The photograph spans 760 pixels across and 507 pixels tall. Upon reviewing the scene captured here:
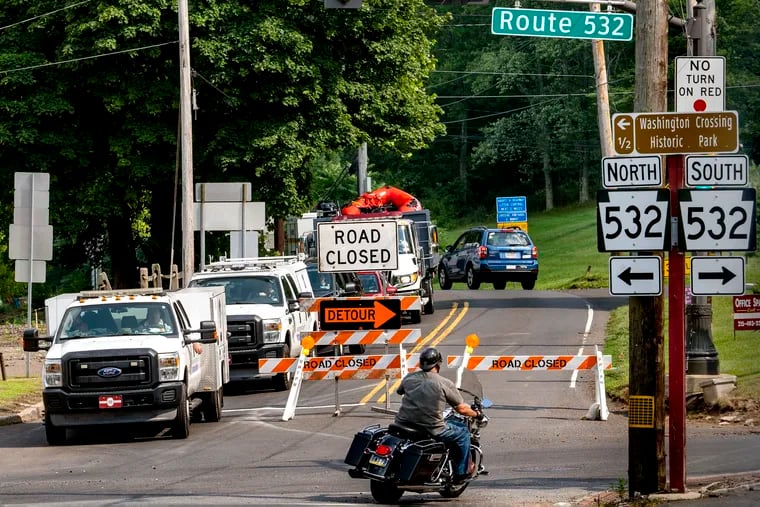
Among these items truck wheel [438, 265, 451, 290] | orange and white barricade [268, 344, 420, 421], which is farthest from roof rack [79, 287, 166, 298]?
truck wheel [438, 265, 451, 290]

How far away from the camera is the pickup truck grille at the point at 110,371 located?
18375 mm

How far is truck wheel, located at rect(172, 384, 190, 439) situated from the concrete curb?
12.7 feet

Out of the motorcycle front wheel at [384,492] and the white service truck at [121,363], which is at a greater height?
the white service truck at [121,363]

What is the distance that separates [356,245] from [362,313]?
1526 millimetres

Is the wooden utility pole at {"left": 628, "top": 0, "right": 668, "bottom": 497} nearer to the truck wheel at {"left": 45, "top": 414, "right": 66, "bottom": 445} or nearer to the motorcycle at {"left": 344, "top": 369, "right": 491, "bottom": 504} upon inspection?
the motorcycle at {"left": 344, "top": 369, "right": 491, "bottom": 504}

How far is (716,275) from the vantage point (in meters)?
12.2

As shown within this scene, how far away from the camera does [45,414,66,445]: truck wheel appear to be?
60.9ft

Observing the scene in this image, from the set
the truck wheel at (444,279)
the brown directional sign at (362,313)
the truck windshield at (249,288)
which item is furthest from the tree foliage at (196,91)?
the brown directional sign at (362,313)

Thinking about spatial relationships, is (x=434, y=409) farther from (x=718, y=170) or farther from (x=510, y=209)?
(x=510, y=209)

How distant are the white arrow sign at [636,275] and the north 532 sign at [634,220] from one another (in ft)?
0.40

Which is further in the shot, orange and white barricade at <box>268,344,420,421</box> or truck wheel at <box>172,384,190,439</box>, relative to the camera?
orange and white barricade at <box>268,344,420,421</box>

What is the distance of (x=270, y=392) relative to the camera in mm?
24922

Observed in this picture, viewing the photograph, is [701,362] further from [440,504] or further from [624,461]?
[440,504]

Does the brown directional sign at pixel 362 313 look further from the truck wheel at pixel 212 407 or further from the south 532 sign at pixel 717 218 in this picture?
the south 532 sign at pixel 717 218
